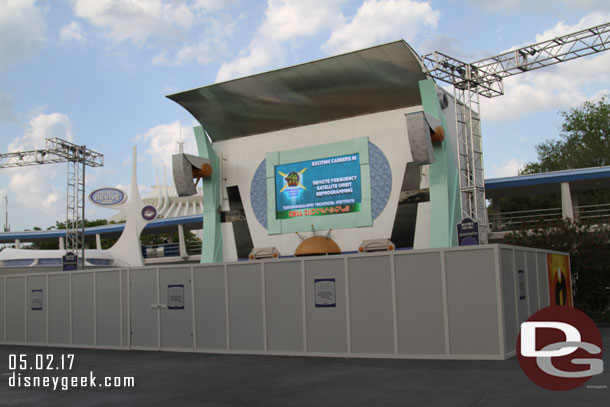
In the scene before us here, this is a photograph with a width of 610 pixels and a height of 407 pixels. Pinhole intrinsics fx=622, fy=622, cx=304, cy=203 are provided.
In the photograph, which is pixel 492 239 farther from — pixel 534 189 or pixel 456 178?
pixel 456 178

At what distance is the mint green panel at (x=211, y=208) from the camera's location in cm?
3256

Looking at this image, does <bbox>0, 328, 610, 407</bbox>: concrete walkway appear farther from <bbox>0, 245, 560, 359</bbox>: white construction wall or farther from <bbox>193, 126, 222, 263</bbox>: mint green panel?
<bbox>193, 126, 222, 263</bbox>: mint green panel

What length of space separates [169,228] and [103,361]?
140ft

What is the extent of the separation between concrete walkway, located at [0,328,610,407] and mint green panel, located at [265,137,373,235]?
1373cm

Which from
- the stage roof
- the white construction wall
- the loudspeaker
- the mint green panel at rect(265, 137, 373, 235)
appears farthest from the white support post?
the loudspeaker

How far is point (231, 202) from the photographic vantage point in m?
32.8

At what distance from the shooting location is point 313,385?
11188 millimetres

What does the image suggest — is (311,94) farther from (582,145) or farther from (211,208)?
(582,145)

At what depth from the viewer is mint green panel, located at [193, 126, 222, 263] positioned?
107 ft

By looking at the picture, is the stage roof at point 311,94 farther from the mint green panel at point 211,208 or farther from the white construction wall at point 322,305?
the white construction wall at point 322,305

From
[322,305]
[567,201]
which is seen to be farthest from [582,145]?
[322,305]
